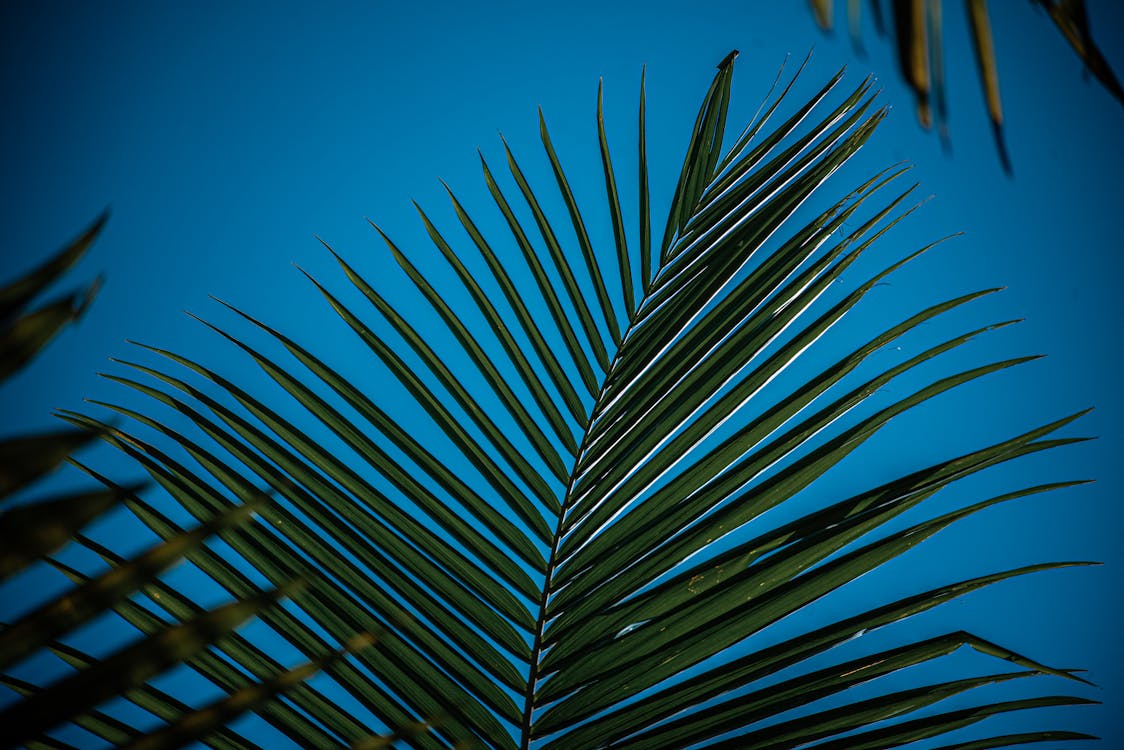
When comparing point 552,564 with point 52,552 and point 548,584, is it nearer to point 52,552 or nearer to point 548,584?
point 548,584

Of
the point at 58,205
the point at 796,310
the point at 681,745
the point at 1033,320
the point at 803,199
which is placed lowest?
the point at 681,745

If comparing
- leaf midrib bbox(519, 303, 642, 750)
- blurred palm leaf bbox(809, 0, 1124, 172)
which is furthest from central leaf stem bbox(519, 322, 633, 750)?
blurred palm leaf bbox(809, 0, 1124, 172)

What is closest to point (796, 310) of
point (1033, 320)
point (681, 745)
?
point (681, 745)

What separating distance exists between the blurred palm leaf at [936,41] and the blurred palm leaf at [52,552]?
0.81 feet

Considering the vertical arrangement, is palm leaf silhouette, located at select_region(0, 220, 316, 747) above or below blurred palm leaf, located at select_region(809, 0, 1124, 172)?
below

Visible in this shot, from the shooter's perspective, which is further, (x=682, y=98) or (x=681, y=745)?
(x=682, y=98)

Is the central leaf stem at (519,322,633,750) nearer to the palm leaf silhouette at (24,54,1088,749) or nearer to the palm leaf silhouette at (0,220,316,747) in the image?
the palm leaf silhouette at (24,54,1088,749)

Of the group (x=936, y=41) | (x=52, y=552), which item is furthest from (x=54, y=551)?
(x=936, y=41)

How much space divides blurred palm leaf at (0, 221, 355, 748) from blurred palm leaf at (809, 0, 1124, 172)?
248 mm

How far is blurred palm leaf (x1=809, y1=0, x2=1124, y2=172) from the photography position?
187 millimetres

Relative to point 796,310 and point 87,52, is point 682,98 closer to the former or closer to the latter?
point 796,310

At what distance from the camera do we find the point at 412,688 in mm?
427

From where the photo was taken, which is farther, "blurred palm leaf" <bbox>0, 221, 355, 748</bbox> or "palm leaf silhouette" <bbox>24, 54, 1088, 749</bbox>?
"palm leaf silhouette" <bbox>24, 54, 1088, 749</bbox>

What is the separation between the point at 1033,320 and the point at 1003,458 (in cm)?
133
